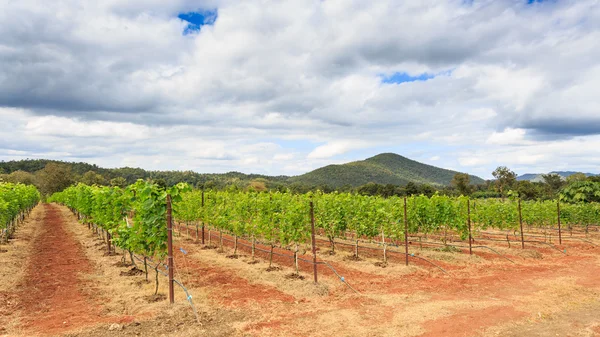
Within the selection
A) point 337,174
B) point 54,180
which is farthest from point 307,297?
point 337,174

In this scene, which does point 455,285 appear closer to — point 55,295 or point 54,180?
point 55,295

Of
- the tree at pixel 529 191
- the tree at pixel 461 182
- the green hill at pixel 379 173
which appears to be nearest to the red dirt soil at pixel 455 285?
the tree at pixel 461 182

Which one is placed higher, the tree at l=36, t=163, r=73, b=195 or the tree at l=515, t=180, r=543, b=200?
the tree at l=36, t=163, r=73, b=195

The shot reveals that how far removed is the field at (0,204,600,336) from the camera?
7.69 metres

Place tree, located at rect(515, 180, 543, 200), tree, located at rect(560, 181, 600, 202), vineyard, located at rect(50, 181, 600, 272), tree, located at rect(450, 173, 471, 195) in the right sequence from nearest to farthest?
1. vineyard, located at rect(50, 181, 600, 272)
2. tree, located at rect(560, 181, 600, 202)
3. tree, located at rect(515, 180, 543, 200)
4. tree, located at rect(450, 173, 471, 195)

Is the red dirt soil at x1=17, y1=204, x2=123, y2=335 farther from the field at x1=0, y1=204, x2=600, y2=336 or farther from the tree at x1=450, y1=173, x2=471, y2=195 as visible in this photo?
the tree at x1=450, y1=173, x2=471, y2=195

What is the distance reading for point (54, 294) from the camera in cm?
1025

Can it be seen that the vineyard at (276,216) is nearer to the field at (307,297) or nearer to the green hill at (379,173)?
the field at (307,297)

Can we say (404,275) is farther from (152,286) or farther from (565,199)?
(565,199)

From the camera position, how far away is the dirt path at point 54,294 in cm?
804

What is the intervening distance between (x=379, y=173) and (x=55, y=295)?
125 m

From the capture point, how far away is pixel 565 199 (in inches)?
1463

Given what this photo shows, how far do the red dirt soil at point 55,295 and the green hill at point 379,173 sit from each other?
308 ft

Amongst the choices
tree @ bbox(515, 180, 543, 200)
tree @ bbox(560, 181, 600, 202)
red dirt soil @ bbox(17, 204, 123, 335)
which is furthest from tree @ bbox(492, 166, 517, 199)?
red dirt soil @ bbox(17, 204, 123, 335)
